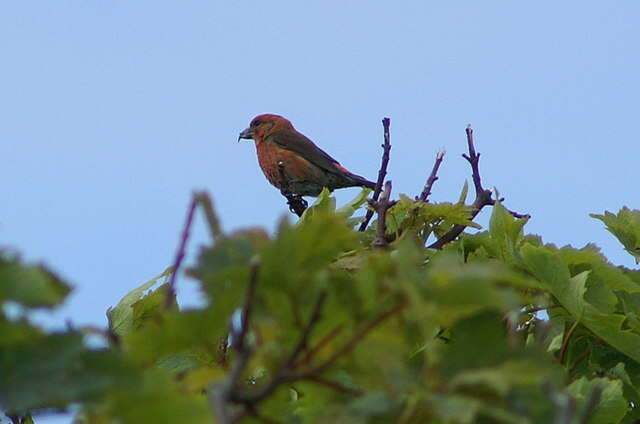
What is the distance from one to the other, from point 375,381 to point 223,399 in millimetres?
140

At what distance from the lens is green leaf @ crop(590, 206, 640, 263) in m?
2.84

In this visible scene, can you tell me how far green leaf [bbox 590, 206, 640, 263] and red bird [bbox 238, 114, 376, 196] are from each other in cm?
1078

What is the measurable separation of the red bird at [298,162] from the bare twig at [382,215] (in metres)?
10.9

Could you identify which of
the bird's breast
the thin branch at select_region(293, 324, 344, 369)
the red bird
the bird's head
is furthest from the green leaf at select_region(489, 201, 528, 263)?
the bird's head

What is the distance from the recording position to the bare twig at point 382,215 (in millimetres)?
2379

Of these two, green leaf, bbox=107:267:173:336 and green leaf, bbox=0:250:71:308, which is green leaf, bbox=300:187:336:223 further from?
green leaf, bbox=0:250:71:308

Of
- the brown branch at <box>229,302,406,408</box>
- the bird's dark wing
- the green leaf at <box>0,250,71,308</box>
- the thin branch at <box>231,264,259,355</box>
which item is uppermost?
the bird's dark wing

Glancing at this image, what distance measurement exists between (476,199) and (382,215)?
66 centimetres

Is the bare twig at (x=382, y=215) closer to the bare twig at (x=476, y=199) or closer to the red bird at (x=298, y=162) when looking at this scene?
the bare twig at (x=476, y=199)

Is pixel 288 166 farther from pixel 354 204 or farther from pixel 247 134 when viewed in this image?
pixel 354 204

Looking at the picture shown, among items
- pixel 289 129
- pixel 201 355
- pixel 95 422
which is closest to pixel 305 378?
pixel 95 422

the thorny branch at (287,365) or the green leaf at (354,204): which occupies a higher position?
the green leaf at (354,204)

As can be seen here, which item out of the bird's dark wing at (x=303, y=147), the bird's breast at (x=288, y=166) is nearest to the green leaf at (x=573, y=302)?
the bird's breast at (x=288, y=166)

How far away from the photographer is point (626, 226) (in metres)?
2.85
